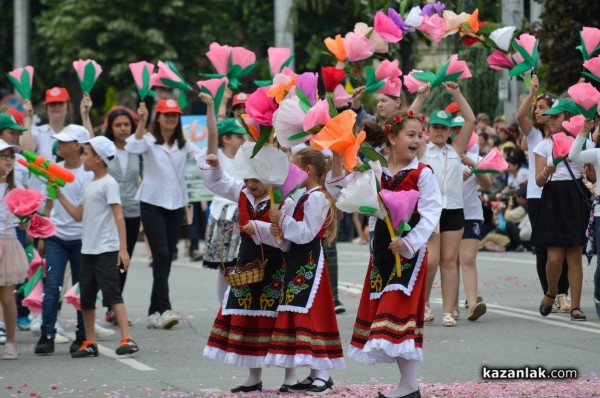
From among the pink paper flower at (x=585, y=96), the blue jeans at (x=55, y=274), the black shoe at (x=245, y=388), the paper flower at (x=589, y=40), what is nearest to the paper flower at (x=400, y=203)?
the black shoe at (x=245, y=388)

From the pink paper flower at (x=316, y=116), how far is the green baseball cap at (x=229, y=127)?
356 centimetres

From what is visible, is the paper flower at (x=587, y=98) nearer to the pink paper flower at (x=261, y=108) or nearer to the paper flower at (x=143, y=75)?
the pink paper flower at (x=261, y=108)

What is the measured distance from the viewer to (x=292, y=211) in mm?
8312

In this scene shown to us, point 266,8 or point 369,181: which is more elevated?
point 266,8

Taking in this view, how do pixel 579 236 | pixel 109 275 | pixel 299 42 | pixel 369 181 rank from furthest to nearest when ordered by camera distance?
pixel 299 42, pixel 579 236, pixel 109 275, pixel 369 181

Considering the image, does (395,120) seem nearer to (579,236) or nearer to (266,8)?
(579,236)

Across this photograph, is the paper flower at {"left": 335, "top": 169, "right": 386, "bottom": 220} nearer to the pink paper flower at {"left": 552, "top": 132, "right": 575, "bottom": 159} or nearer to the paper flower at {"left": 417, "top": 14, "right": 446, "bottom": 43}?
the paper flower at {"left": 417, "top": 14, "right": 446, "bottom": 43}

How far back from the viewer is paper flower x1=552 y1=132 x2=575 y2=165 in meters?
11.4

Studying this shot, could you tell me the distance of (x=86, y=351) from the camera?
10.5m

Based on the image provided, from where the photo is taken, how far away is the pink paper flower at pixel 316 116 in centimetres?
779

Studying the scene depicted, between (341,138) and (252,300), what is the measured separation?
4.31ft

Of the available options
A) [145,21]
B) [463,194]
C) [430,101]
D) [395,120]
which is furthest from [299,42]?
[395,120]

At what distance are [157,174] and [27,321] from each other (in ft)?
6.28

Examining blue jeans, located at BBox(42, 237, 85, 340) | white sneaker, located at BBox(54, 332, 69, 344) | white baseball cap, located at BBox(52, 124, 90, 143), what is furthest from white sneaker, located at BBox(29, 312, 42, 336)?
white baseball cap, located at BBox(52, 124, 90, 143)
